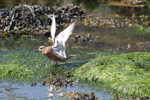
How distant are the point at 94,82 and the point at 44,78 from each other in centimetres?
110

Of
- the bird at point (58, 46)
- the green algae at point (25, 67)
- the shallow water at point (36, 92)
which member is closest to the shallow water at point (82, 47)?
the shallow water at point (36, 92)

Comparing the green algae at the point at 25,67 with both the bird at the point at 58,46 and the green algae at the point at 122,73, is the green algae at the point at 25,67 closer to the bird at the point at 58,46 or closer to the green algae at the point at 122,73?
the bird at the point at 58,46

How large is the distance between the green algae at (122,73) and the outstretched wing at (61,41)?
571mm

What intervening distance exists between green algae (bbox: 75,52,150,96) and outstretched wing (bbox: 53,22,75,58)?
0.57 meters

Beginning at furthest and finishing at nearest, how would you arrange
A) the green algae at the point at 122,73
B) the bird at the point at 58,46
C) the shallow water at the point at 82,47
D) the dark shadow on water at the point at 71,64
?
the dark shadow on water at the point at 71,64, the bird at the point at 58,46, the green algae at the point at 122,73, the shallow water at the point at 82,47

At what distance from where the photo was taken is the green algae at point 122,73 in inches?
266

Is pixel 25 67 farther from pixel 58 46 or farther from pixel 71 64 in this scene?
pixel 71 64

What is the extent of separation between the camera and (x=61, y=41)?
7.80m

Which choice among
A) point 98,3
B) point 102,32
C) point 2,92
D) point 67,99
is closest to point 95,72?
point 67,99

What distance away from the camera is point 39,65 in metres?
8.39

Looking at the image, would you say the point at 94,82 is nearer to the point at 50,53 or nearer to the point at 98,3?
the point at 50,53

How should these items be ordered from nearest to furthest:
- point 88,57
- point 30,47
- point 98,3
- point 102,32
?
point 88,57
point 30,47
point 102,32
point 98,3

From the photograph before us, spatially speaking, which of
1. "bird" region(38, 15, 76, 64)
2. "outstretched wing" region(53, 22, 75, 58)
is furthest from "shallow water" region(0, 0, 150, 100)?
"outstretched wing" region(53, 22, 75, 58)

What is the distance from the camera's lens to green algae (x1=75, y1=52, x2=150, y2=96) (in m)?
6.75
